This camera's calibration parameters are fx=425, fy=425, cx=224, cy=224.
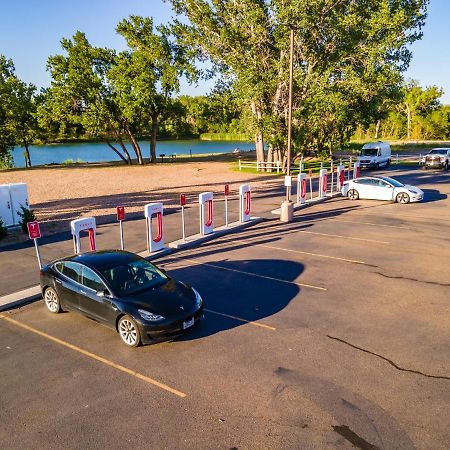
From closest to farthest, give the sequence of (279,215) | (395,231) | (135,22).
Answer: (395,231) < (279,215) < (135,22)

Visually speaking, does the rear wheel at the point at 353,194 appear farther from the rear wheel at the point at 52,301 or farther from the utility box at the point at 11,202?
the rear wheel at the point at 52,301

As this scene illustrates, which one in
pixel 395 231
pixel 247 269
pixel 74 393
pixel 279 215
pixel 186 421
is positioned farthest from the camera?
pixel 279 215

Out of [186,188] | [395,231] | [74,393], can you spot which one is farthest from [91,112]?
[74,393]

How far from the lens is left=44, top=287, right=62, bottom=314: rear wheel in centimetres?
981

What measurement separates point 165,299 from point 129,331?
0.92 m

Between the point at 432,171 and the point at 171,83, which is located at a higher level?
the point at 171,83

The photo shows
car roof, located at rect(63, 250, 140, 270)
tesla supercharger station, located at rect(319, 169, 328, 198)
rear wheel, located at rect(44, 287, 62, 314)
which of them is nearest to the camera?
car roof, located at rect(63, 250, 140, 270)

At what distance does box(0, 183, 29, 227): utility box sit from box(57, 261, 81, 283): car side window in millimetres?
9420

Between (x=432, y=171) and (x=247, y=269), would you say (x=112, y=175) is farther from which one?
(x=247, y=269)

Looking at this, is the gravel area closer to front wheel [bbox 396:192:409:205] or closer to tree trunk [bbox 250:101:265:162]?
tree trunk [bbox 250:101:265:162]

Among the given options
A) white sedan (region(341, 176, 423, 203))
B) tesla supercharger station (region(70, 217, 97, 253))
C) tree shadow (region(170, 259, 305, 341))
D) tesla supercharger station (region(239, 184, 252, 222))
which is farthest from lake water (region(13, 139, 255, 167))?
tree shadow (region(170, 259, 305, 341))

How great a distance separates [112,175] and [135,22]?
18955 mm

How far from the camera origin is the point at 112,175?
41688mm

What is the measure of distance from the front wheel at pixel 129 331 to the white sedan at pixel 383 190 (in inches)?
728
